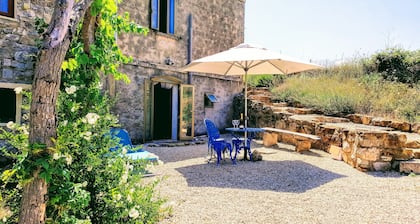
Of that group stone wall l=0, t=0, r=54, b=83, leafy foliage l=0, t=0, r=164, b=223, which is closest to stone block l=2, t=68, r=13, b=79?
stone wall l=0, t=0, r=54, b=83

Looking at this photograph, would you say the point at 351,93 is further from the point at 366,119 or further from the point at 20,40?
the point at 20,40

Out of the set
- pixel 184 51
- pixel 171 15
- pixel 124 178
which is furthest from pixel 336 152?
pixel 171 15

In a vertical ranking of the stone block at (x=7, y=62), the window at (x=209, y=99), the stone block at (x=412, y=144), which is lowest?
the stone block at (x=412, y=144)

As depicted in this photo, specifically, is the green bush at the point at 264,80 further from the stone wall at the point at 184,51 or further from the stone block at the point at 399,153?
the stone block at the point at 399,153

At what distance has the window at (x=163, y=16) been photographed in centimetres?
914

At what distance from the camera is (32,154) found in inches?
67.2

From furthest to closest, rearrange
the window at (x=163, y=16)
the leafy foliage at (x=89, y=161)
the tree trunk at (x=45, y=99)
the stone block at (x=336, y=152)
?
1. the window at (x=163, y=16)
2. the stone block at (x=336, y=152)
3. the leafy foliage at (x=89, y=161)
4. the tree trunk at (x=45, y=99)

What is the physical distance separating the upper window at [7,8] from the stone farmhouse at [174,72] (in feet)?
8.76

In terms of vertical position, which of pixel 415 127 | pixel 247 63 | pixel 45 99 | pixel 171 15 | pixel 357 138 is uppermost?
pixel 171 15

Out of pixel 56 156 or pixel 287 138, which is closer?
pixel 56 156

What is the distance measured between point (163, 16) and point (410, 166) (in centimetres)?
784

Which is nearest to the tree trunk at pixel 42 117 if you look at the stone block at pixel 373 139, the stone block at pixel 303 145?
the stone block at pixel 373 139

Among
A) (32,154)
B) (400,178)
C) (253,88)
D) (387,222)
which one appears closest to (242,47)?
(400,178)

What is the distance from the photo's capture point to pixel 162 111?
10297 mm
